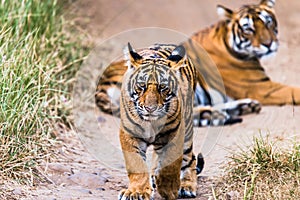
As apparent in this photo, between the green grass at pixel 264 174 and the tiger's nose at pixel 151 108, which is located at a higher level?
the tiger's nose at pixel 151 108

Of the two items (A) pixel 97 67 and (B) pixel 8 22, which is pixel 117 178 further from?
(A) pixel 97 67

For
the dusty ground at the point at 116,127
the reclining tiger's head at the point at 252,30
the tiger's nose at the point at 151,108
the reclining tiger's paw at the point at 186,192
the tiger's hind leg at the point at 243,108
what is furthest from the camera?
the reclining tiger's head at the point at 252,30

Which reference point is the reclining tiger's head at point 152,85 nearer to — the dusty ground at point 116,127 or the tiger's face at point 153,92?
the tiger's face at point 153,92

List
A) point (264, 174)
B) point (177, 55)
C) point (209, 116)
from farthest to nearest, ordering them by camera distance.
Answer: point (209, 116)
point (264, 174)
point (177, 55)

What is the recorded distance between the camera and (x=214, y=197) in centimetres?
396

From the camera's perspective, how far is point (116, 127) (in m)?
6.07

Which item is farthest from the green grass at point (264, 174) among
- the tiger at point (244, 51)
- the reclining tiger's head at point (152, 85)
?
the tiger at point (244, 51)

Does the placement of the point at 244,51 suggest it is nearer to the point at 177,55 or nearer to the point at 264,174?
the point at 264,174

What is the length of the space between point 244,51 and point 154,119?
10.1 ft

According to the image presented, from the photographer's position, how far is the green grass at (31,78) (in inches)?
180

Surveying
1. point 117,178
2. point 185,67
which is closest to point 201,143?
point 117,178

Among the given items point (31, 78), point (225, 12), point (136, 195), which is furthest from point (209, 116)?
point (136, 195)

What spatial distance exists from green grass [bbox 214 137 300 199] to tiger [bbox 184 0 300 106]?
2.23 meters

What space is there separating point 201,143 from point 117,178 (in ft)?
3.32
